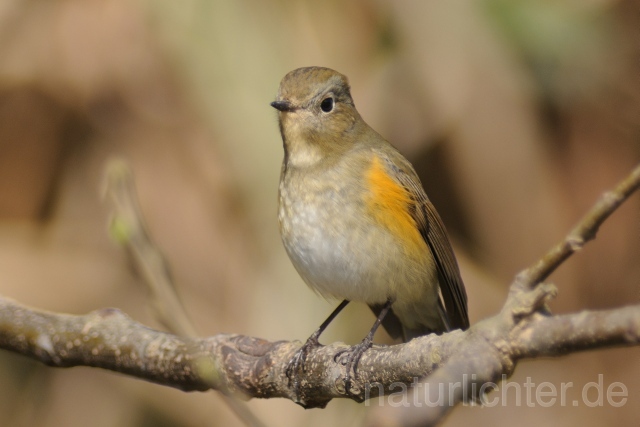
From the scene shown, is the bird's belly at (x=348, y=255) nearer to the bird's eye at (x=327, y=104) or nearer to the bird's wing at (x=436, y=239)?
the bird's wing at (x=436, y=239)

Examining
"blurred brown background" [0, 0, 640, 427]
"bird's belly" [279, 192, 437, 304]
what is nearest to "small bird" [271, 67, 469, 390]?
"bird's belly" [279, 192, 437, 304]

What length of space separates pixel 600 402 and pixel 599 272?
0.76 metres

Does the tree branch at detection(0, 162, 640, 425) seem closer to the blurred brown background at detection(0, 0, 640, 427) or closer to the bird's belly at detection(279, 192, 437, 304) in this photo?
the bird's belly at detection(279, 192, 437, 304)

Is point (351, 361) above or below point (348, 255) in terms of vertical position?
below

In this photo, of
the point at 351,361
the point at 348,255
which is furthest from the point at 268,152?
the point at 351,361

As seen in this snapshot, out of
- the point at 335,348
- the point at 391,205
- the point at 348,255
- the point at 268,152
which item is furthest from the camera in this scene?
the point at 268,152

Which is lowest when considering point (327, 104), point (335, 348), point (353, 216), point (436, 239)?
point (335, 348)

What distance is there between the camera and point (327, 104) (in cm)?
347

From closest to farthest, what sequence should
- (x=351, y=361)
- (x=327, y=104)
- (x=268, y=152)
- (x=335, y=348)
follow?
(x=351, y=361)
(x=335, y=348)
(x=327, y=104)
(x=268, y=152)

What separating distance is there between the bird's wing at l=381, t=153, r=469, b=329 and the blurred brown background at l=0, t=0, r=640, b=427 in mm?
840

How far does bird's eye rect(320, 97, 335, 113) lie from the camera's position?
3.45 metres

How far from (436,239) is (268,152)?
1276 mm

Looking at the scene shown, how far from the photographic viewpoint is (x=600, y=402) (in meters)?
4.53

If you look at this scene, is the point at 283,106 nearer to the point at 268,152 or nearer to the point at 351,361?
the point at 268,152
